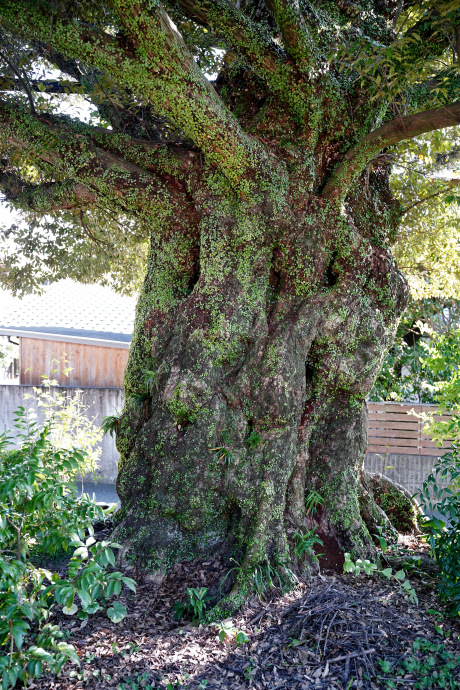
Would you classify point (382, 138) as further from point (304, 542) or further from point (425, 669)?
point (425, 669)

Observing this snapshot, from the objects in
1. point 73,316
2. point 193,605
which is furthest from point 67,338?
point 193,605

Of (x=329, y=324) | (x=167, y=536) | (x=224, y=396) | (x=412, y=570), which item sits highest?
(x=329, y=324)

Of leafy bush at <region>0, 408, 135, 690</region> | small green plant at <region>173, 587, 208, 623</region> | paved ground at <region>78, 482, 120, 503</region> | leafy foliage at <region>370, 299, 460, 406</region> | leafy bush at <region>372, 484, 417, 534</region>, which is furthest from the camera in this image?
leafy foliage at <region>370, 299, 460, 406</region>

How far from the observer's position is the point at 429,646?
3623 mm

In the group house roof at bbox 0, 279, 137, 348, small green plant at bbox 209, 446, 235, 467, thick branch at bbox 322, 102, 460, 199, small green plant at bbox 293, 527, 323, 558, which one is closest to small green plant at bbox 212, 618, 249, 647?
small green plant at bbox 293, 527, 323, 558

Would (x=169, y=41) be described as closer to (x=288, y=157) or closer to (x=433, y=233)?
(x=288, y=157)

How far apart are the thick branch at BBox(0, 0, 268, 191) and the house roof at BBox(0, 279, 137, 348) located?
1030 cm

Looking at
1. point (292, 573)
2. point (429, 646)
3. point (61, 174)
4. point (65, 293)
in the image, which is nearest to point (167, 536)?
point (292, 573)

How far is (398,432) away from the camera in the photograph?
9977 mm

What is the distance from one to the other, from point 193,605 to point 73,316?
1511 cm

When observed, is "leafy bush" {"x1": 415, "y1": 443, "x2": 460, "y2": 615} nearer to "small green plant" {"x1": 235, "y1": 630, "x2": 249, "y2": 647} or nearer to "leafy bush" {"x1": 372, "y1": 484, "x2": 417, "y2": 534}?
"small green plant" {"x1": 235, "y1": 630, "x2": 249, "y2": 647}

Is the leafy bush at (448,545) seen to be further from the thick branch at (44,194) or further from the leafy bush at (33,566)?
the thick branch at (44,194)

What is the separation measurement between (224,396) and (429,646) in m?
2.42

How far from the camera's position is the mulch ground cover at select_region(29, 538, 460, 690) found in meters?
3.23
